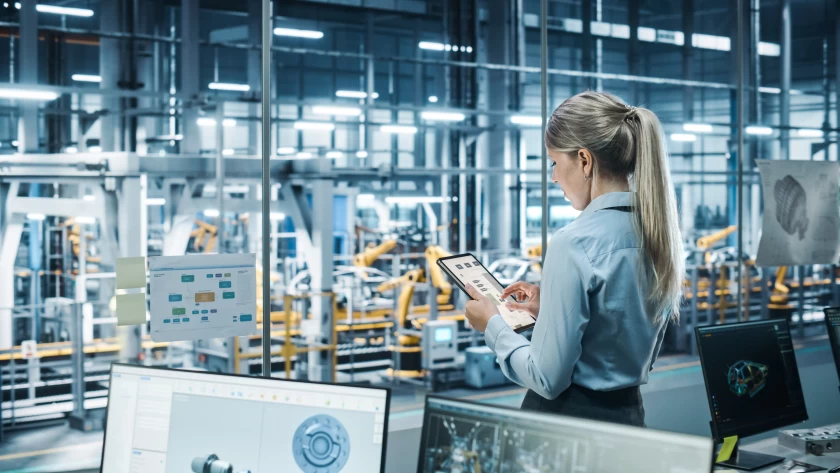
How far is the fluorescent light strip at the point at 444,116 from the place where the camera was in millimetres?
11719

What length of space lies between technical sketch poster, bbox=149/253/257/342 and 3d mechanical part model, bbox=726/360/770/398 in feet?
5.38

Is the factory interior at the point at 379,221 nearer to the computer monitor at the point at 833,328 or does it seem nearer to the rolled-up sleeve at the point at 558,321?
the computer monitor at the point at 833,328

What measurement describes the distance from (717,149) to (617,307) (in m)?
8.59

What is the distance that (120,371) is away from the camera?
155 centimetres

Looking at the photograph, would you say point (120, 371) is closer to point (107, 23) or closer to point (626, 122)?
point (626, 122)

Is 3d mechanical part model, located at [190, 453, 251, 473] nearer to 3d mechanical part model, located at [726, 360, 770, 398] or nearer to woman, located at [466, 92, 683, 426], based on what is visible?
woman, located at [466, 92, 683, 426]

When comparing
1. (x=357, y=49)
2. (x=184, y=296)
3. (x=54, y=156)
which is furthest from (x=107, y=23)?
(x=184, y=296)

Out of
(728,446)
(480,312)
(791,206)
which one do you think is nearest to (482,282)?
(480,312)

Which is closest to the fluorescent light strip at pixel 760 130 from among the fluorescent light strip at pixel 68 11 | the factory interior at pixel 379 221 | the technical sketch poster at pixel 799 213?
the factory interior at pixel 379 221

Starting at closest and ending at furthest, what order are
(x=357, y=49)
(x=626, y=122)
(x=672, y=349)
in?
(x=626, y=122) → (x=672, y=349) → (x=357, y=49)

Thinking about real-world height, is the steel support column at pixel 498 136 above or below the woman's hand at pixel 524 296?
above

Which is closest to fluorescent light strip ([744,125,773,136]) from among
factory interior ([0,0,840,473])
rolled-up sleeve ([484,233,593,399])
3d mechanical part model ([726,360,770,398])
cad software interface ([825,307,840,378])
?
factory interior ([0,0,840,473])

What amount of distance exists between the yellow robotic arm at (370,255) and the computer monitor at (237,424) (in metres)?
9.81

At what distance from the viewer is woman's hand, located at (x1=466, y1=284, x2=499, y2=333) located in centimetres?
181
